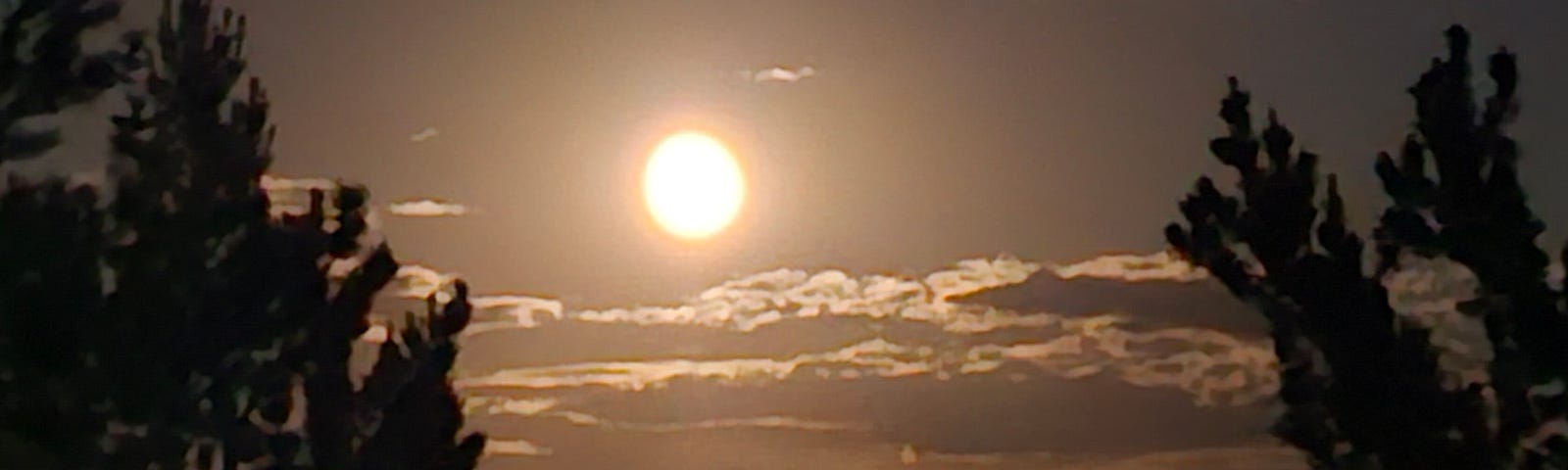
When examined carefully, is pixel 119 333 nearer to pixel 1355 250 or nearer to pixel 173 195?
pixel 173 195

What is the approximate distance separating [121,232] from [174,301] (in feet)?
2.75

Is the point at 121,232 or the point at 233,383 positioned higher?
the point at 121,232

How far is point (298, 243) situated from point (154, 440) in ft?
9.98

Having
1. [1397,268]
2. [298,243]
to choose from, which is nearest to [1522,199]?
[1397,268]

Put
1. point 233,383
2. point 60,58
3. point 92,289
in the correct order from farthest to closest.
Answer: point 233,383 < point 92,289 < point 60,58

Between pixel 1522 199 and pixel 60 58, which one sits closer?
pixel 60 58

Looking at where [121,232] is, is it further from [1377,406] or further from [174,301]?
[1377,406]

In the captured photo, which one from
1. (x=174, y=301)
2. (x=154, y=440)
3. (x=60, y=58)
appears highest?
(x=60, y=58)

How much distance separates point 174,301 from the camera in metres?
20.3

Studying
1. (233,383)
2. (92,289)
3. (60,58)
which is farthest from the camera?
(233,383)

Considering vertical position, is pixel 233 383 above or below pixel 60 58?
below

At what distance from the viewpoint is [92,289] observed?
19531mm

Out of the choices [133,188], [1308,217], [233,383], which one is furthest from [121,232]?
[1308,217]

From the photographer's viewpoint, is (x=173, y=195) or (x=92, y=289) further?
(x=173, y=195)
